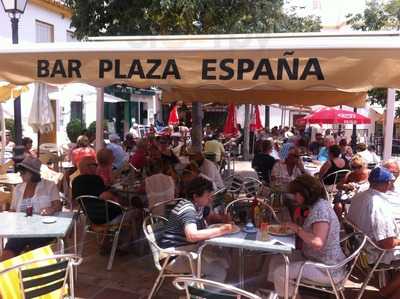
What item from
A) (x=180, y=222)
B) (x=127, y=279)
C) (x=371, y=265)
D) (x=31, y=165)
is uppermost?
(x=31, y=165)

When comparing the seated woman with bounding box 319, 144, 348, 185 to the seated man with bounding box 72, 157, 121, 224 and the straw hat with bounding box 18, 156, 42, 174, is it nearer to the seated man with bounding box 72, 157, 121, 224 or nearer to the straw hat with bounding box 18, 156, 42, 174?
the seated man with bounding box 72, 157, 121, 224

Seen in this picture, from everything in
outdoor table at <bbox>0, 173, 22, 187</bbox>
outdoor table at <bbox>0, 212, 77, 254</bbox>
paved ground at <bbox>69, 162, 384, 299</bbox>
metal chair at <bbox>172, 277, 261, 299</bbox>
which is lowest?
paved ground at <bbox>69, 162, 384, 299</bbox>

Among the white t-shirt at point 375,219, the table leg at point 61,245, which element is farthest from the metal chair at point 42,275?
the white t-shirt at point 375,219

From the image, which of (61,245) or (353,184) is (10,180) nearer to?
(61,245)

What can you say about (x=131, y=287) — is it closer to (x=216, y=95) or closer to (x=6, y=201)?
(x=6, y=201)

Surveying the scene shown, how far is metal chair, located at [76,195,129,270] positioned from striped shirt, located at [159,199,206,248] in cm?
132

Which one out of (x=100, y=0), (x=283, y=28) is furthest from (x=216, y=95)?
(x=283, y=28)

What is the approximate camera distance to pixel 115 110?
29.0 metres

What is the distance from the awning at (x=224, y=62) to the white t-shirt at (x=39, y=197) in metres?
1.06

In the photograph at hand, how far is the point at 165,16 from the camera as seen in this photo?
9000mm

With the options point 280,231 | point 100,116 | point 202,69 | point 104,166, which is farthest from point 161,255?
point 100,116

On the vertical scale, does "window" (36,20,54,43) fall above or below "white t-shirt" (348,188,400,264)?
above

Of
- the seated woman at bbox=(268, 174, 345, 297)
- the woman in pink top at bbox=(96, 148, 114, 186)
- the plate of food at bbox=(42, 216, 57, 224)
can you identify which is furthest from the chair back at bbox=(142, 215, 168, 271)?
the woman in pink top at bbox=(96, 148, 114, 186)

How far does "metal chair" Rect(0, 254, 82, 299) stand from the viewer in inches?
99.0
